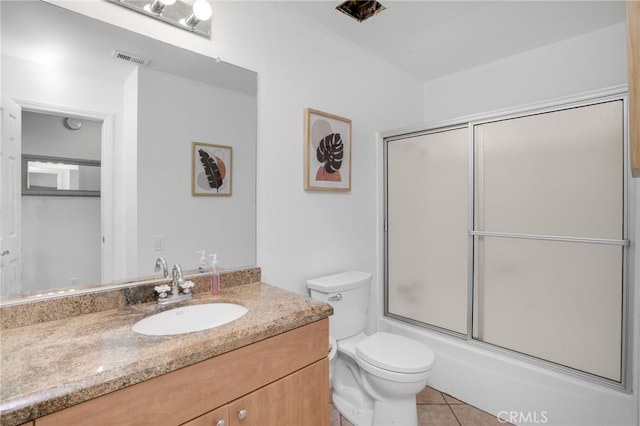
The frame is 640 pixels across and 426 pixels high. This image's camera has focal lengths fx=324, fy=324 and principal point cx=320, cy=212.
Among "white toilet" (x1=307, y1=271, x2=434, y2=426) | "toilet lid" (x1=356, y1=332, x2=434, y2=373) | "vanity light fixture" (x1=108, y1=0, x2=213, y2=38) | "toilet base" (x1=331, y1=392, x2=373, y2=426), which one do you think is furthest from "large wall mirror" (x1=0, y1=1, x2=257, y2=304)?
"toilet base" (x1=331, y1=392, x2=373, y2=426)

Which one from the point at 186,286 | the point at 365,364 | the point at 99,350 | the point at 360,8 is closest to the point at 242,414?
the point at 99,350

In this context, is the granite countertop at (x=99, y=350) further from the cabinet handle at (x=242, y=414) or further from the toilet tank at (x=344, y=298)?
the toilet tank at (x=344, y=298)

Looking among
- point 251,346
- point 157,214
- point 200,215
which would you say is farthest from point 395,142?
point 251,346

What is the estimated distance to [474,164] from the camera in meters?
2.04

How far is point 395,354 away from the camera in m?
1.73

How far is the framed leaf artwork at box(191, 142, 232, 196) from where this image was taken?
1555 mm

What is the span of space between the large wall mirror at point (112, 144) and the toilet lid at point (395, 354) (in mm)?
835

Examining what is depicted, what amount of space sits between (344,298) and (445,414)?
92 centimetres

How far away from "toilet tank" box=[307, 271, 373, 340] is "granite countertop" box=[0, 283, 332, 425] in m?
0.64

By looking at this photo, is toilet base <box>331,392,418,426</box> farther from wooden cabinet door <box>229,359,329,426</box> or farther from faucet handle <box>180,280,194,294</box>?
faucet handle <box>180,280,194,294</box>

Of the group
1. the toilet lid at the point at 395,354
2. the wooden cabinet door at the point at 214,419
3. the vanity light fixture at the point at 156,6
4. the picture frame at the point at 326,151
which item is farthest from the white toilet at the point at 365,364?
the vanity light fixture at the point at 156,6

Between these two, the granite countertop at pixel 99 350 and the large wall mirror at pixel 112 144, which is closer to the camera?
the granite countertop at pixel 99 350

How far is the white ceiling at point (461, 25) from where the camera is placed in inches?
74.3

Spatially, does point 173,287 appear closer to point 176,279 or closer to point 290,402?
Answer: point 176,279
